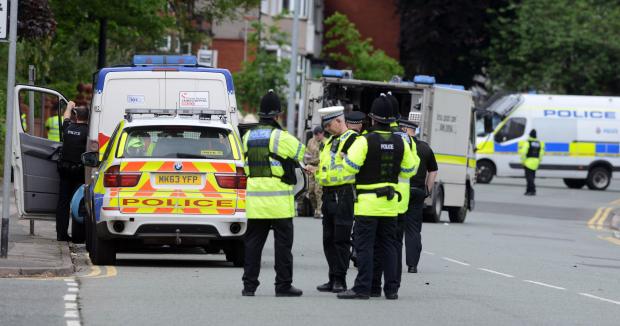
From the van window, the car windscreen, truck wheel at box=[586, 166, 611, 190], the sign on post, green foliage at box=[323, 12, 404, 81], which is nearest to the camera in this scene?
the sign on post

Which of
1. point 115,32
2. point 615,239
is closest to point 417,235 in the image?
point 615,239

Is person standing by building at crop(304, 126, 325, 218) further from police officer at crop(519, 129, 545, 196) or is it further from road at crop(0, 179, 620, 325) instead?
police officer at crop(519, 129, 545, 196)

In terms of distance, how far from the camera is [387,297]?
1335 cm

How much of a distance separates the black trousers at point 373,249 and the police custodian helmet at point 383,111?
2.84 ft

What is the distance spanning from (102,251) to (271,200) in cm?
325

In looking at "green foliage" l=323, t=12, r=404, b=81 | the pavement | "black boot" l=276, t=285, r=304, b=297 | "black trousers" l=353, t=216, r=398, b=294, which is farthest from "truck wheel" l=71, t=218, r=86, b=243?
"green foliage" l=323, t=12, r=404, b=81

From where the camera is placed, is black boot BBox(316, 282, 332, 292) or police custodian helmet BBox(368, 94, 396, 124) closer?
police custodian helmet BBox(368, 94, 396, 124)

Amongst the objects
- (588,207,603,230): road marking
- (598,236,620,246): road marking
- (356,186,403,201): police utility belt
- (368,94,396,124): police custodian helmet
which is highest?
(368,94,396,124): police custodian helmet

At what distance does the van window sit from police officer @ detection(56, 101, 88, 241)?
2909 cm

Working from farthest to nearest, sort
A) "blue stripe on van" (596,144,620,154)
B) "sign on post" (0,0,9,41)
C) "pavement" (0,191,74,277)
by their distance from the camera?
"blue stripe on van" (596,144,620,154)
"sign on post" (0,0,9,41)
"pavement" (0,191,74,277)

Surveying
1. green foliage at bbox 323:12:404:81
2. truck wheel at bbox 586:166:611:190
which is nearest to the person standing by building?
truck wheel at bbox 586:166:611:190

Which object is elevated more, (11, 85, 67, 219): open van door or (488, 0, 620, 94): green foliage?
(488, 0, 620, 94): green foliage

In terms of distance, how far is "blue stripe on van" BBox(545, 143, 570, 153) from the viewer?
152ft

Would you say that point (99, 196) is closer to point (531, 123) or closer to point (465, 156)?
point (465, 156)
